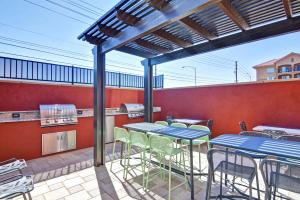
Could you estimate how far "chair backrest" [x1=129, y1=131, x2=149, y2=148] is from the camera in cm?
278

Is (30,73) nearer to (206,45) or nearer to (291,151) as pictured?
(206,45)

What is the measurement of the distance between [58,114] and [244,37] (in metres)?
4.72

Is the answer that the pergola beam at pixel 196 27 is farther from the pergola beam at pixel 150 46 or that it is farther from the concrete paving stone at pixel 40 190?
the concrete paving stone at pixel 40 190

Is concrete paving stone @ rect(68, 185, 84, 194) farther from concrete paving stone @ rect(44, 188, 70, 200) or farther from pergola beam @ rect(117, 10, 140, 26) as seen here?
pergola beam @ rect(117, 10, 140, 26)

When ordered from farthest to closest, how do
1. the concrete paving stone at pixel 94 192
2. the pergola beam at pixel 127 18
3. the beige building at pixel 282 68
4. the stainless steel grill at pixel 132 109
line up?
the beige building at pixel 282 68
the stainless steel grill at pixel 132 109
the pergola beam at pixel 127 18
the concrete paving stone at pixel 94 192

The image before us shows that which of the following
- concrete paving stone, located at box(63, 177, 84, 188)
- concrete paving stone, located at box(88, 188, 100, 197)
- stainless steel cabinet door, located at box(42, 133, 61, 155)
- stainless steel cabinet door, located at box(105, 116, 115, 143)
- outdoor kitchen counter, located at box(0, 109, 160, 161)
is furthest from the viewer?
stainless steel cabinet door, located at box(105, 116, 115, 143)

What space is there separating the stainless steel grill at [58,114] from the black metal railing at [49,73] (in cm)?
102

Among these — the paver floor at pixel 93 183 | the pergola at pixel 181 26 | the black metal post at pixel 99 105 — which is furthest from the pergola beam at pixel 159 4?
the paver floor at pixel 93 183

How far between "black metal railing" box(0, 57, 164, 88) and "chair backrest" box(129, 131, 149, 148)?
127 inches

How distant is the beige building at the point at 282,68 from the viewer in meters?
20.2

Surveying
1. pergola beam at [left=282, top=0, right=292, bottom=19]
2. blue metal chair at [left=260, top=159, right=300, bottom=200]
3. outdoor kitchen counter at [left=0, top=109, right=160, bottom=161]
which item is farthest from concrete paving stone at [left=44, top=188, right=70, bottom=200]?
pergola beam at [left=282, top=0, right=292, bottom=19]

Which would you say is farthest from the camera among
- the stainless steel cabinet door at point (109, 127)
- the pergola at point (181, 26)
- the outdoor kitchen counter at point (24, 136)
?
the stainless steel cabinet door at point (109, 127)

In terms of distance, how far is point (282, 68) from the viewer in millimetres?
21469

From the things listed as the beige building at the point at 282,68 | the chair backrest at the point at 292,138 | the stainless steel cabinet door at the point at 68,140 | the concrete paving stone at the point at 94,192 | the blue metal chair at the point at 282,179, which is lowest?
the concrete paving stone at the point at 94,192
